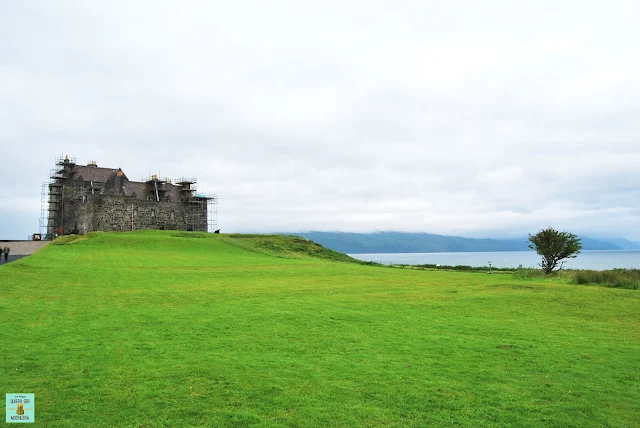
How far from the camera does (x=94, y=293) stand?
72.0 feet

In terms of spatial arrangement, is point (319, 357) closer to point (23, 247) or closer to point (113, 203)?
point (23, 247)

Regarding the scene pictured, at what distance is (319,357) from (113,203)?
8386 centimetres

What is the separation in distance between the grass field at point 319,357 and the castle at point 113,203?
218 feet

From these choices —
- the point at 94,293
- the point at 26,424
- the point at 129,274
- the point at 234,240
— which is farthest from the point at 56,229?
the point at 26,424

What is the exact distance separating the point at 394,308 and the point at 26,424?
46.1 feet

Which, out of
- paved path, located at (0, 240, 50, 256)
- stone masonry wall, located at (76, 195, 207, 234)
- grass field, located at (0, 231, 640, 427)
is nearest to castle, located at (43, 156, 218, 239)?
stone masonry wall, located at (76, 195, 207, 234)

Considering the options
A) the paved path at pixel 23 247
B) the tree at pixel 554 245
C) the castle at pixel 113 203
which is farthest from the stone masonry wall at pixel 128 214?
the tree at pixel 554 245

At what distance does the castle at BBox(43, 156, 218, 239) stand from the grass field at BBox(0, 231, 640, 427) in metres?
66.4

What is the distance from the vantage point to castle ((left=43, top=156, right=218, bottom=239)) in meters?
85.4

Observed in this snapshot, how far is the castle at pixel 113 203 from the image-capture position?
280ft

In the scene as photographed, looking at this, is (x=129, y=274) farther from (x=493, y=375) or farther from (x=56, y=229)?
(x=56, y=229)

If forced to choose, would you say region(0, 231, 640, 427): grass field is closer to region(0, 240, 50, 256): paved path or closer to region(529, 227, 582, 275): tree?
region(529, 227, 582, 275): tree

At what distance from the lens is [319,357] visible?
11.5 metres

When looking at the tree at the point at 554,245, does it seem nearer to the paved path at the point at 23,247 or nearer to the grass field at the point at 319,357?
the grass field at the point at 319,357
